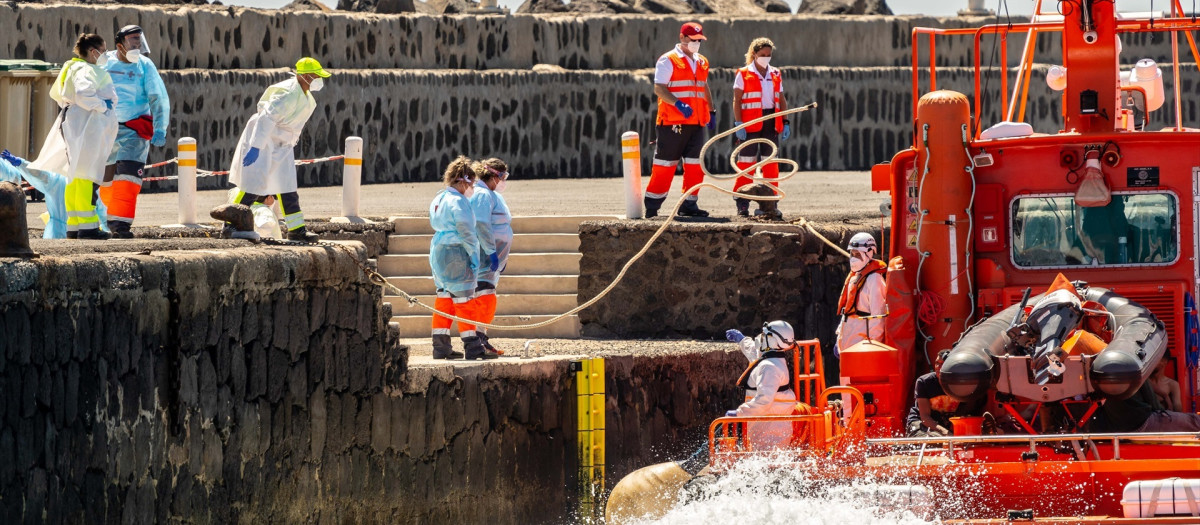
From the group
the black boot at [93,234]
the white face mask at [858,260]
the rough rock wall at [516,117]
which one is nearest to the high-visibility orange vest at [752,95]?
the white face mask at [858,260]

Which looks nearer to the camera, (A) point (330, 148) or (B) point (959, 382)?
(B) point (959, 382)

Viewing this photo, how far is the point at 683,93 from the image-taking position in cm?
1510

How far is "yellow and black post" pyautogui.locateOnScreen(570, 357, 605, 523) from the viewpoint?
40.4ft

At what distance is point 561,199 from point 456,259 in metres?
6.49

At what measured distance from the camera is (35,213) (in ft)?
56.1

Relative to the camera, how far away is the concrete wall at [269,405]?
788cm

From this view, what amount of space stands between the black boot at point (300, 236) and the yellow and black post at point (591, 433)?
208 centimetres

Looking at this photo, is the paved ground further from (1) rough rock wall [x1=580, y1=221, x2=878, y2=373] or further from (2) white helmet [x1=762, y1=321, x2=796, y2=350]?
(2) white helmet [x1=762, y1=321, x2=796, y2=350]

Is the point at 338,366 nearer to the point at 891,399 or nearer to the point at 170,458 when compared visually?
the point at 170,458

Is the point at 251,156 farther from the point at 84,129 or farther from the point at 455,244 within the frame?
the point at 455,244

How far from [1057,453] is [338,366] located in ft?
14.2

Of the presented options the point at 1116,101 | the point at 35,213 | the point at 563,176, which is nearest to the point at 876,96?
the point at 563,176

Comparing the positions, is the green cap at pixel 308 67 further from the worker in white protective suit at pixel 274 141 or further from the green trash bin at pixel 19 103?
the green trash bin at pixel 19 103

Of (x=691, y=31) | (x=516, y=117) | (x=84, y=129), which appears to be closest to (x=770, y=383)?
(x=84, y=129)
